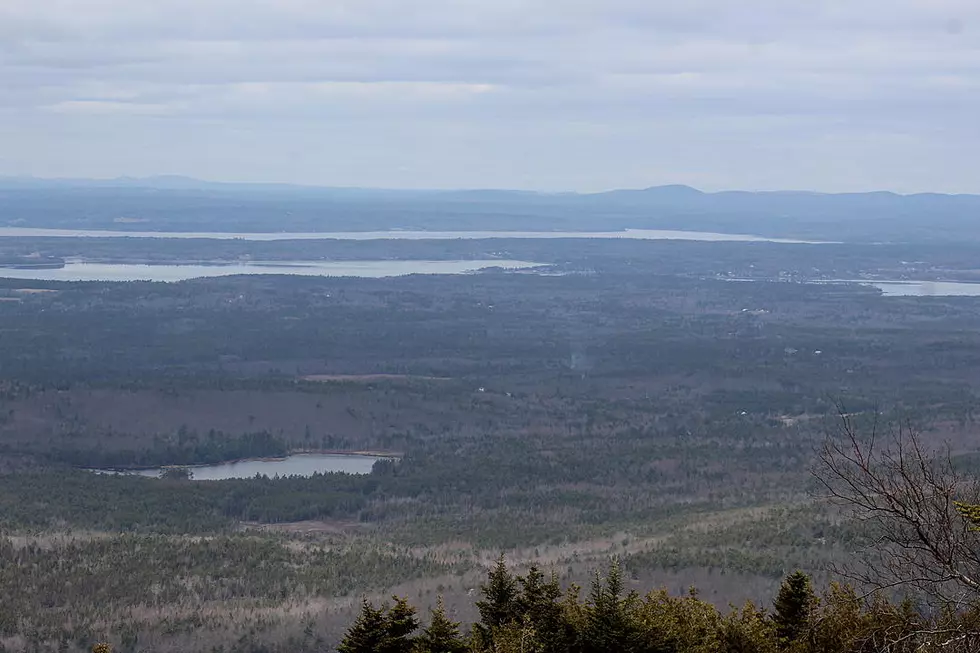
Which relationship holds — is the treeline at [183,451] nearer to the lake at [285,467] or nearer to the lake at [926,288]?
the lake at [285,467]

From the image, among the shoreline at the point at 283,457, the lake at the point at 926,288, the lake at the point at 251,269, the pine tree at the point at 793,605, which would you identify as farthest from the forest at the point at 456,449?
the lake at the point at 251,269

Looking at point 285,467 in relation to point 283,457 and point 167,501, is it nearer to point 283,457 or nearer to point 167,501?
point 283,457

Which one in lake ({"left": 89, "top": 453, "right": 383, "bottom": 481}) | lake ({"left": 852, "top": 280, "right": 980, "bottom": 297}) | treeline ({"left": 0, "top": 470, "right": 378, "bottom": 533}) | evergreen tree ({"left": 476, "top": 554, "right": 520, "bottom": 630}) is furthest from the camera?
lake ({"left": 852, "top": 280, "right": 980, "bottom": 297})

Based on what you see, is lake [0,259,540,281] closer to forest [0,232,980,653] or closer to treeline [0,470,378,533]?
forest [0,232,980,653]

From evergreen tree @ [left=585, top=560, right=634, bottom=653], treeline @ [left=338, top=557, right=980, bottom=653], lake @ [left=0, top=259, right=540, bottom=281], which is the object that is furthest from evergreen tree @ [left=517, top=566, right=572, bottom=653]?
lake @ [left=0, top=259, right=540, bottom=281]

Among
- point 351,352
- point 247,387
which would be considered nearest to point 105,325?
point 351,352

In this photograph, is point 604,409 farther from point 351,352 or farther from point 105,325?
point 105,325

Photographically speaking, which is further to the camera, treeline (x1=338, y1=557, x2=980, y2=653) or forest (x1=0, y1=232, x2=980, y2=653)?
forest (x1=0, y1=232, x2=980, y2=653)
